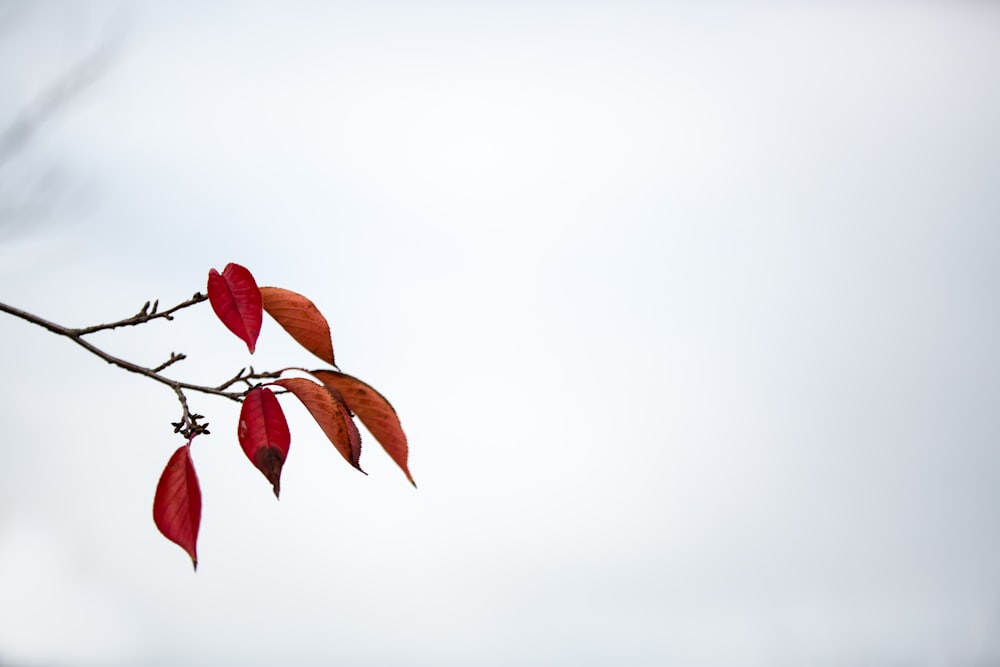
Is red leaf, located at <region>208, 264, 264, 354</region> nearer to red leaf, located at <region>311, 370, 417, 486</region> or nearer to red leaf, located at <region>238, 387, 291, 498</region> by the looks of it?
red leaf, located at <region>238, 387, 291, 498</region>

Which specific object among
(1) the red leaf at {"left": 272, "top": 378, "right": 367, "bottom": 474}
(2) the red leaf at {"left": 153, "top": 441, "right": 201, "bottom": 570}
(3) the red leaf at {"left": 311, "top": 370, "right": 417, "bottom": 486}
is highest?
(1) the red leaf at {"left": 272, "top": 378, "right": 367, "bottom": 474}

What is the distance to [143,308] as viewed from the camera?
1081mm

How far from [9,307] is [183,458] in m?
0.24

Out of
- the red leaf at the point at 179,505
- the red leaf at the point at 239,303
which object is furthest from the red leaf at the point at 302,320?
the red leaf at the point at 179,505

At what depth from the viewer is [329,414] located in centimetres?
88

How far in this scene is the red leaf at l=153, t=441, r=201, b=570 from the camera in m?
0.85

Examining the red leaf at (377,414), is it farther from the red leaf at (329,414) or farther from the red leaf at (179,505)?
the red leaf at (179,505)

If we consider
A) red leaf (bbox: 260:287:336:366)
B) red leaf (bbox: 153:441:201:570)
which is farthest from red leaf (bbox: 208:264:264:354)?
red leaf (bbox: 153:441:201:570)

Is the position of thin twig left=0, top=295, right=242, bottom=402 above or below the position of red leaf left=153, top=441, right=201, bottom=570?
above

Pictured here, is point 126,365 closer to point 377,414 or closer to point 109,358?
point 109,358

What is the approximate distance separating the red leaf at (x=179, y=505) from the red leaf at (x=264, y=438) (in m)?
0.06

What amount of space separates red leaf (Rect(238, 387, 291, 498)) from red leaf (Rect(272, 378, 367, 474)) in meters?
0.03

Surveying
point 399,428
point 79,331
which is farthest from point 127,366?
point 399,428

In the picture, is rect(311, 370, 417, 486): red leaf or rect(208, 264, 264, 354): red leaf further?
rect(208, 264, 264, 354): red leaf
